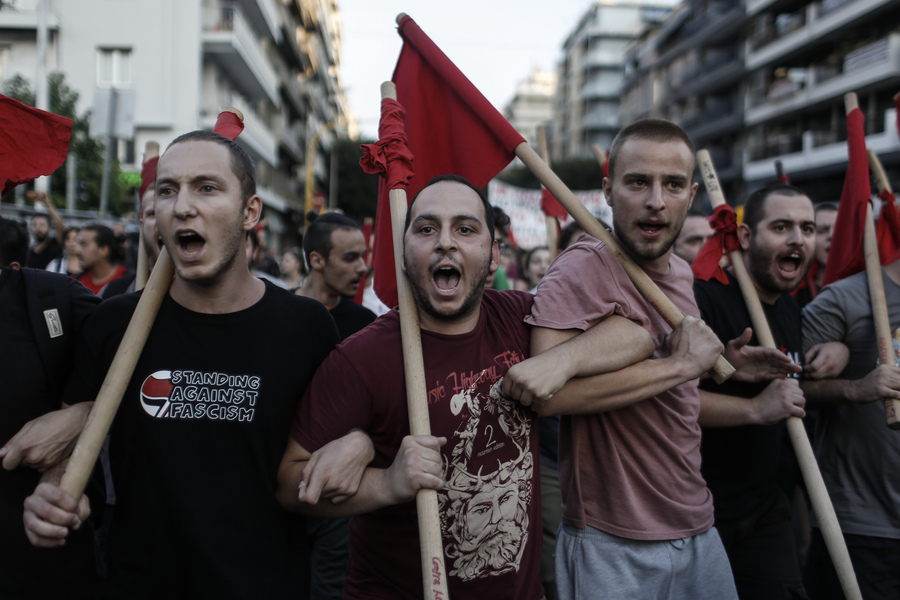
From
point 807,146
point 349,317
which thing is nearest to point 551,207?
point 349,317

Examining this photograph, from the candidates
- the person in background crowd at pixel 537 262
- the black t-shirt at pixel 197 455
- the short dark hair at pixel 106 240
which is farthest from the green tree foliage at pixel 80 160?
the black t-shirt at pixel 197 455

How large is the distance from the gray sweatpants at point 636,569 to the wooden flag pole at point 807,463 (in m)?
0.50

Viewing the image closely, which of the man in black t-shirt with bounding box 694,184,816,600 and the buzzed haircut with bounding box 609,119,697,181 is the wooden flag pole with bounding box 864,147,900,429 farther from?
the buzzed haircut with bounding box 609,119,697,181

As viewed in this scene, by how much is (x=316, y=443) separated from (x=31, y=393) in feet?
3.33

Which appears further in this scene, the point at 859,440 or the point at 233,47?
the point at 233,47

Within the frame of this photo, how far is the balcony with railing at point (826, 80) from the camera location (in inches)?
929

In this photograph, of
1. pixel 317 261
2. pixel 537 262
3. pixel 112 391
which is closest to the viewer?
pixel 112 391

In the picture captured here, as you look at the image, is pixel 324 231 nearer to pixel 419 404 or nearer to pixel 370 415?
pixel 370 415

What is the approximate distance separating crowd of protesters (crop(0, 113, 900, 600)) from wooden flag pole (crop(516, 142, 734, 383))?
6 centimetres

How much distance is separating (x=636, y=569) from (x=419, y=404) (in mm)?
1094

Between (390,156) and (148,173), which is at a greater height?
(148,173)

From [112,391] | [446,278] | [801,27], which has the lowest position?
[112,391]

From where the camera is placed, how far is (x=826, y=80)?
91.7ft

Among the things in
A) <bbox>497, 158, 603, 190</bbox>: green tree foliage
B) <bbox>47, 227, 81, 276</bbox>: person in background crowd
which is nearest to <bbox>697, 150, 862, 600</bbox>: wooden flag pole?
<bbox>47, 227, 81, 276</bbox>: person in background crowd
